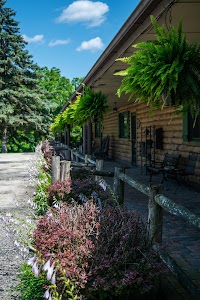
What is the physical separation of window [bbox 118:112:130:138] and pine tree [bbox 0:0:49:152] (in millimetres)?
16504

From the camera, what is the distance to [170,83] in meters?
3.64

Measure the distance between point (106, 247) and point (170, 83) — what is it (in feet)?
5.77

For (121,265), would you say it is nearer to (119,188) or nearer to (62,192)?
(119,188)

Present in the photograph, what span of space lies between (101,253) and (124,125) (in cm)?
1433

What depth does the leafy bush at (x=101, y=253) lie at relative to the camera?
271 centimetres

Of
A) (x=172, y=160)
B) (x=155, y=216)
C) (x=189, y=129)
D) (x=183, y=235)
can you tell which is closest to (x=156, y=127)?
(x=172, y=160)

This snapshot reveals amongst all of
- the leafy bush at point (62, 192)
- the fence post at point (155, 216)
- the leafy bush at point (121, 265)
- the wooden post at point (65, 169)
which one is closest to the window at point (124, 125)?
the wooden post at point (65, 169)

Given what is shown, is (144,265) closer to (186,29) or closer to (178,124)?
(186,29)

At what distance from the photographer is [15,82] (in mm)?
33281

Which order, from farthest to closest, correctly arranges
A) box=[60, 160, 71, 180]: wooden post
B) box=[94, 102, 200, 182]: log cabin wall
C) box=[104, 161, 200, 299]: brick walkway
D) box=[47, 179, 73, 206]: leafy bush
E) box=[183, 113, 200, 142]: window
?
1. box=[94, 102, 200, 182]: log cabin wall
2. box=[183, 113, 200, 142]: window
3. box=[60, 160, 71, 180]: wooden post
4. box=[47, 179, 73, 206]: leafy bush
5. box=[104, 161, 200, 299]: brick walkway

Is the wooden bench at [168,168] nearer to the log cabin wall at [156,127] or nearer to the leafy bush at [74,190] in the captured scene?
the log cabin wall at [156,127]

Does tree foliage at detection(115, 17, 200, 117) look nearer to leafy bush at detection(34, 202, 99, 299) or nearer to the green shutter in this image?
leafy bush at detection(34, 202, 99, 299)

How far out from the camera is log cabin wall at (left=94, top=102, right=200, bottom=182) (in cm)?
944

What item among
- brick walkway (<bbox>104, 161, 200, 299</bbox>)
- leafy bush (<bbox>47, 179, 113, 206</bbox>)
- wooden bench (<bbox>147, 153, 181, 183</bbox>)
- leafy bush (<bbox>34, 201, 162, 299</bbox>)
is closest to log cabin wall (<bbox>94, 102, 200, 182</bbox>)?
wooden bench (<bbox>147, 153, 181, 183</bbox>)
